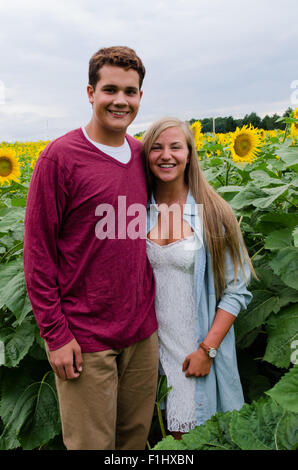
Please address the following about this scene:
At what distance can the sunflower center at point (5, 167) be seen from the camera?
4.12 m

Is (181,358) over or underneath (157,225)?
underneath

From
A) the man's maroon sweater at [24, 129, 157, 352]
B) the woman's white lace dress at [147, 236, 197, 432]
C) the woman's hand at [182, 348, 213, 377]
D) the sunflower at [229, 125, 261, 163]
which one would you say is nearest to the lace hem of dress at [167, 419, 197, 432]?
the woman's white lace dress at [147, 236, 197, 432]

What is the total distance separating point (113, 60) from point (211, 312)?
4.07 ft

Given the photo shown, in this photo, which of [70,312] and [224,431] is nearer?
[224,431]

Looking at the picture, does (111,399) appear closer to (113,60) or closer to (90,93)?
(90,93)

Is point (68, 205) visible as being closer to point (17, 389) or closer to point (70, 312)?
point (70, 312)

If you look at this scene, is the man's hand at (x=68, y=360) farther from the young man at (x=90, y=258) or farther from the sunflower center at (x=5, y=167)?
the sunflower center at (x=5, y=167)

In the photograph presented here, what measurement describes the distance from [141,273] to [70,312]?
14.6 inches

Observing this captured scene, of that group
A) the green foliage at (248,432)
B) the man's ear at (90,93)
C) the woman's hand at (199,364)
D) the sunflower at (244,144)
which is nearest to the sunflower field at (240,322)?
the woman's hand at (199,364)

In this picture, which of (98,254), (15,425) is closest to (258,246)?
(98,254)

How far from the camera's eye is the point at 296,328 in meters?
2.19

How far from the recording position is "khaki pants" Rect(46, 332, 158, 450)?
1.93 metres

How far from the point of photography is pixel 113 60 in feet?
6.16

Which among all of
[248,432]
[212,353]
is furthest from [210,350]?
[248,432]
